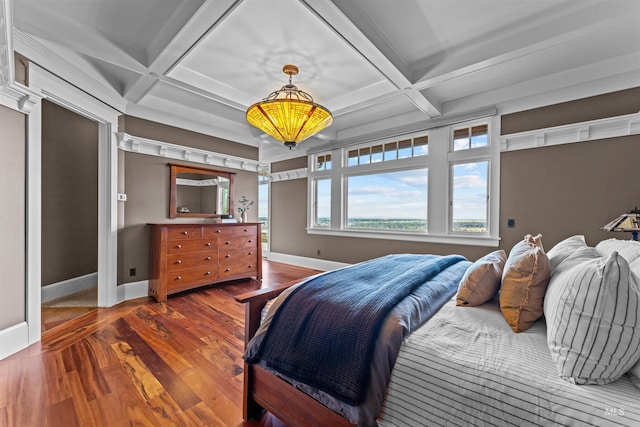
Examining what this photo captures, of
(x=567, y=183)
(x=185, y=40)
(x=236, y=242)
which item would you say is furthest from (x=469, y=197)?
(x=185, y=40)

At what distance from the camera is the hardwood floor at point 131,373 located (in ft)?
5.18

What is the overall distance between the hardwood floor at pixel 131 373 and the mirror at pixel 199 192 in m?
1.67

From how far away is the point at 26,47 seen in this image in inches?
91.2

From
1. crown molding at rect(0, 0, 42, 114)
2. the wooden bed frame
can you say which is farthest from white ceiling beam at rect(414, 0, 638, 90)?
crown molding at rect(0, 0, 42, 114)

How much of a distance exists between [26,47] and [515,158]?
200 inches

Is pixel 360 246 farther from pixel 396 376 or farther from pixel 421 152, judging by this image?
pixel 396 376

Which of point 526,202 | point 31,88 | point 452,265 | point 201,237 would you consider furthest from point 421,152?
point 31,88

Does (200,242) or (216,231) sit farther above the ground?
(216,231)

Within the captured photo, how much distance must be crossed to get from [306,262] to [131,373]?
388cm

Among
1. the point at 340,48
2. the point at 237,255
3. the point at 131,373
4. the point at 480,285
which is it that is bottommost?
the point at 131,373

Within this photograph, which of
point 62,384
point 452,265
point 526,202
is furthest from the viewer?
point 526,202

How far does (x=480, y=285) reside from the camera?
1.53 meters

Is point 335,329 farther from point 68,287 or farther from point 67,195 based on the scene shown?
point 67,195

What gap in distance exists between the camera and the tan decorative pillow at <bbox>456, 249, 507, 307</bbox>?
1527 millimetres
